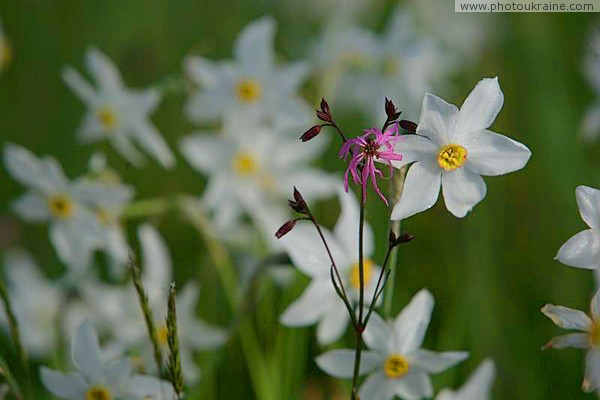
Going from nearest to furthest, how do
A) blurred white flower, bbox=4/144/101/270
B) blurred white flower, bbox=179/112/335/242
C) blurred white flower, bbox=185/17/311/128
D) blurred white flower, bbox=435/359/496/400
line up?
blurred white flower, bbox=435/359/496/400 < blurred white flower, bbox=4/144/101/270 < blurred white flower, bbox=185/17/311/128 < blurred white flower, bbox=179/112/335/242

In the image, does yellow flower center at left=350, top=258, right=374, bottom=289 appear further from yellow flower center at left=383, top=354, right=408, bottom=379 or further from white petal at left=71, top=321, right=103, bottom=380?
white petal at left=71, top=321, right=103, bottom=380

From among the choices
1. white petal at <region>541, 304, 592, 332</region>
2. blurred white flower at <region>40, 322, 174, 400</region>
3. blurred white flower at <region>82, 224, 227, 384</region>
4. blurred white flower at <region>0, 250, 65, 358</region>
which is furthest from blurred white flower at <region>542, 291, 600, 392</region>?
blurred white flower at <region>0, 250, 65, 358</region>

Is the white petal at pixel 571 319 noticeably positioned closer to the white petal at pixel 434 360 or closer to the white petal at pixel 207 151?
the white petal at pixel 434 360

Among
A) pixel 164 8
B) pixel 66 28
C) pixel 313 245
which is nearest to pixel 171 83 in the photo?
pixel 313 245

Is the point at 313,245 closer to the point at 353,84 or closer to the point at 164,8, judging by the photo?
the point at 353,84

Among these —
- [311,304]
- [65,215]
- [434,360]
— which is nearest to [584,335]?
[434,360]

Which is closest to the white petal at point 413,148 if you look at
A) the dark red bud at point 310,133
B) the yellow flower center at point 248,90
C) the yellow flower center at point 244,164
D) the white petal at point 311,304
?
the dark red bud at point 310,133
